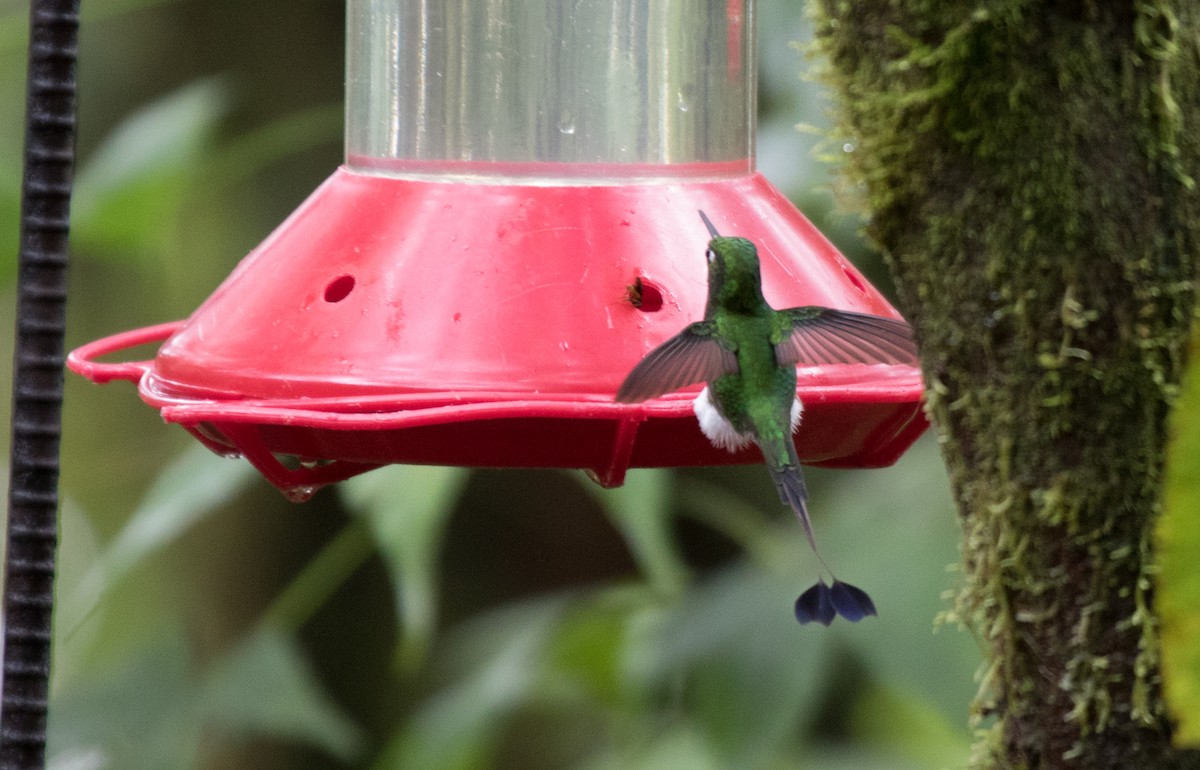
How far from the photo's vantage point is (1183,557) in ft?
2.01

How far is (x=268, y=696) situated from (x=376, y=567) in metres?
0.76

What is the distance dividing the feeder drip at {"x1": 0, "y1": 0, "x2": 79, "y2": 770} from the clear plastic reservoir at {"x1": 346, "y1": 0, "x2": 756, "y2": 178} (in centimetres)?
38

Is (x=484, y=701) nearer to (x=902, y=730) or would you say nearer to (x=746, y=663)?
(x=746, y=663)

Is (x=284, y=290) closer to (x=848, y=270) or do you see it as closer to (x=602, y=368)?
(x=602, y=368)

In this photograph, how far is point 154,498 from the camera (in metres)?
3.07

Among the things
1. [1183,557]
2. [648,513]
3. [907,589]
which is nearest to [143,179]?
[648,513]

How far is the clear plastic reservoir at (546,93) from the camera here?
1.58 m

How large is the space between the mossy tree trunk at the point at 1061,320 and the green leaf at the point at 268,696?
7.20 feet

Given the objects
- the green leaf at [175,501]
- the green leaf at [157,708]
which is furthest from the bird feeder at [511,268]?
the green leaf at [157,708]

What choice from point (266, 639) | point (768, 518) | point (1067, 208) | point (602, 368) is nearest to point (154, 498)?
point (266, 639)

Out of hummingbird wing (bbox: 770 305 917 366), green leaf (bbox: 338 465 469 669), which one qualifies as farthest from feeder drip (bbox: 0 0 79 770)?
green leaf (bbox: 338 465 469 669)

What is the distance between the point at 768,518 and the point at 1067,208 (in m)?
2.53

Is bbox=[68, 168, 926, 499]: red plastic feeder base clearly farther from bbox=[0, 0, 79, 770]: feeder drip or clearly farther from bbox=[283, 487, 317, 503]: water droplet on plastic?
bbox=[0, 0, 79, 770]: feeder drip

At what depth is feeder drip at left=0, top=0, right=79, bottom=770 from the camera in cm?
133
